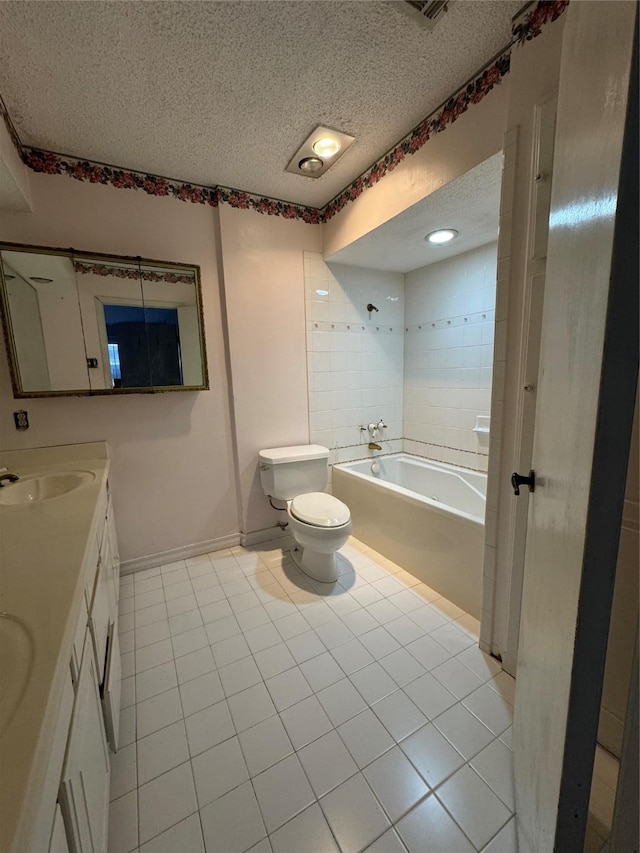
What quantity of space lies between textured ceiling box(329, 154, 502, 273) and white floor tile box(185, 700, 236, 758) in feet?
7.81

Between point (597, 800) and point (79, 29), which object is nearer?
point (597, 800)

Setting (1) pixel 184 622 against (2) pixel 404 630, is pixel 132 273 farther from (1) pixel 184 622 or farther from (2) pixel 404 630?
(2) pixel 404 630

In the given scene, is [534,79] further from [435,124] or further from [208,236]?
[208,236]

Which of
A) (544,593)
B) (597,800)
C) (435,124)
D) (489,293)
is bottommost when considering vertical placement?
(597,800)

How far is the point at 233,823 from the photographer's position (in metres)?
0.97

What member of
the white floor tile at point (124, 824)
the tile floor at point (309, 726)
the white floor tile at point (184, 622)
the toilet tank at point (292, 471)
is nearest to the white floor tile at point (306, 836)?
the tile floor at point (309, 726)

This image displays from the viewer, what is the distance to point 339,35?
3.87 ft

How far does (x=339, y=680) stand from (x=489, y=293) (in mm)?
2393

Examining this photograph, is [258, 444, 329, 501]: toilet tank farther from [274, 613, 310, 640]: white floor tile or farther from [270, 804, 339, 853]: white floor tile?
[270, 804, 339, 853]: white floor tile

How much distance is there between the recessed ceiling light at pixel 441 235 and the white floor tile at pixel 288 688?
7.96 feet

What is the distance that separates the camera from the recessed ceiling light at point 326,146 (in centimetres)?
171

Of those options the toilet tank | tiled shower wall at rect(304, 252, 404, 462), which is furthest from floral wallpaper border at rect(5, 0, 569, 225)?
the toilet tank

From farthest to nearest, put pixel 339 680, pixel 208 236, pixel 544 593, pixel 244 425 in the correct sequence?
pixel 244 425 < pixel 208 236 < pixel 339 680 < pixel 544 593

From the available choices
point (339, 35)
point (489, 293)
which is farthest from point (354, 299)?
point (339, 35)
